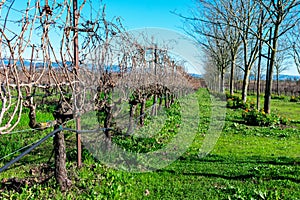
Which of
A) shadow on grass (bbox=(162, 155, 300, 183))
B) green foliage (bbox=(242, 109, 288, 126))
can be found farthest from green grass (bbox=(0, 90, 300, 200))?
green foliage (bbox=(242, 109, 288, 126))

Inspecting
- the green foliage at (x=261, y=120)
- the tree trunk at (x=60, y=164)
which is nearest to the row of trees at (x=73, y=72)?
the tree trunk at (x=60, y=164)

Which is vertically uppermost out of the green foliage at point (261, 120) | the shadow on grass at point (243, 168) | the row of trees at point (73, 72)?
the row of trees at point (73, 72)

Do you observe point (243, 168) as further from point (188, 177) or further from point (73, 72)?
point (73, 72)

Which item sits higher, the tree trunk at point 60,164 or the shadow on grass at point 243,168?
the tree trunk at point 60,164

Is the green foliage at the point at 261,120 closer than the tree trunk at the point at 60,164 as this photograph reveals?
No

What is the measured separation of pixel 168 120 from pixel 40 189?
22.3 feet

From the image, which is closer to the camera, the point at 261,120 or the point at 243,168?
the point at 243,168

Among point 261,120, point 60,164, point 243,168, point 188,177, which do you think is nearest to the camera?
point 60,164

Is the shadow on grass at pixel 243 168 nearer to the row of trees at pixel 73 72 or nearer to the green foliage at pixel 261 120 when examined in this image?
the row of trees at pixel 73 72

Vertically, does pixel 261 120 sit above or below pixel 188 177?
above

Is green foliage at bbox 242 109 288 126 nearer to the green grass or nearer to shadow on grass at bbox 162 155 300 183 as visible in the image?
the green grass

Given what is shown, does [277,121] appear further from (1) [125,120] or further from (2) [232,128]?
(1) [125,120]

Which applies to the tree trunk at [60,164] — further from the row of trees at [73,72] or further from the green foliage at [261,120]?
the green foliage at [261,120]

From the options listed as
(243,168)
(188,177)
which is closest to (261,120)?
(243,168)
